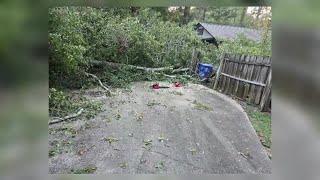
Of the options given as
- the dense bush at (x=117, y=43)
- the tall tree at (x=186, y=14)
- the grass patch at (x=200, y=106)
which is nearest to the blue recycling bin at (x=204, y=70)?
the dense bush at (x=117, y=43)

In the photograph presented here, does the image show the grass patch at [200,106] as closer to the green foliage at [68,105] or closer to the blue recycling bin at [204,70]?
the blue recycling bin at [204,70]

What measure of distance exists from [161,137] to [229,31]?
83 cm

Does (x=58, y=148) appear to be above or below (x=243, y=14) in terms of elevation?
below

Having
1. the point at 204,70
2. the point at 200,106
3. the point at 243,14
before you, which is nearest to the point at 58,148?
the point at 200,106

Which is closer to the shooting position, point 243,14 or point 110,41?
point 243,14

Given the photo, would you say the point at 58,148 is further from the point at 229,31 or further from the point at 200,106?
the point at 229,31

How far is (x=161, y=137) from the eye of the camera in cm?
287

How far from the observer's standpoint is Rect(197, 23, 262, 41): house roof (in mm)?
2832

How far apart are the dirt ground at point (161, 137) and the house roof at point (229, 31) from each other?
14.8 inches

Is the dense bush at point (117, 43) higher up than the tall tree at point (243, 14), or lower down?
lower down

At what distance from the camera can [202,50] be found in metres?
2.88

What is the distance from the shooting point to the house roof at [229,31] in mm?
2832
